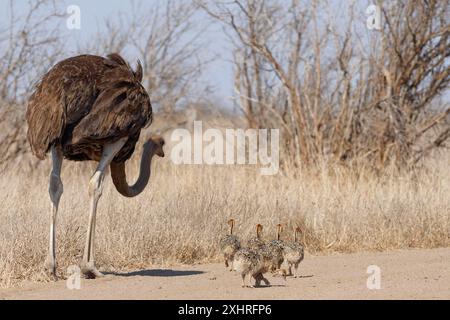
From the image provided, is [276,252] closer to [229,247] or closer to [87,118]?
[229,247]

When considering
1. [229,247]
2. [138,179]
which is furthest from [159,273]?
[138,179]

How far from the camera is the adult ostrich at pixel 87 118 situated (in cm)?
889

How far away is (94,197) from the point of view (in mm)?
9328

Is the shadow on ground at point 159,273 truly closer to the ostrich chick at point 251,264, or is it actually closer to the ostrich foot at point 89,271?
the ostrich foot at point 89,271

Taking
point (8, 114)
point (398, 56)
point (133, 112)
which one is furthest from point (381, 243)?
point (8, 114)

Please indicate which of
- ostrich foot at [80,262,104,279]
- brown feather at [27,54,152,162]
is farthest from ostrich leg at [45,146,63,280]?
ostrich foot at [80,262,104,279]

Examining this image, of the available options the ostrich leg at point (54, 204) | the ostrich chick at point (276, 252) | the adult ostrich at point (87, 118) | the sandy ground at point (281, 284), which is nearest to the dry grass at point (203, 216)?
the ostrich leg at point (54, 204)

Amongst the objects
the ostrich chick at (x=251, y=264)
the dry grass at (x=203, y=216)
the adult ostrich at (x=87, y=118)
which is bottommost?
the ostrich chick at (x=251, y=264)

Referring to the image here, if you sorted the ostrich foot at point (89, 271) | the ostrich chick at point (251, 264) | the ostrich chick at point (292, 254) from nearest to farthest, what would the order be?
the ostrich chick at point (251, 264) < the ostrich foot at point (89, 271) < the ostrich chick at point (292, 254)

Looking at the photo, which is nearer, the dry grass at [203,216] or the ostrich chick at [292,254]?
the ostrich chick at [292,254]

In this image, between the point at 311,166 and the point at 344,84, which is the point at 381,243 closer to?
the point at 311,166

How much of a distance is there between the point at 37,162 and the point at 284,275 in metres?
8.83

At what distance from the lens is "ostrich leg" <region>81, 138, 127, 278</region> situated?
920 centimetres

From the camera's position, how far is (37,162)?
56.0 feet
